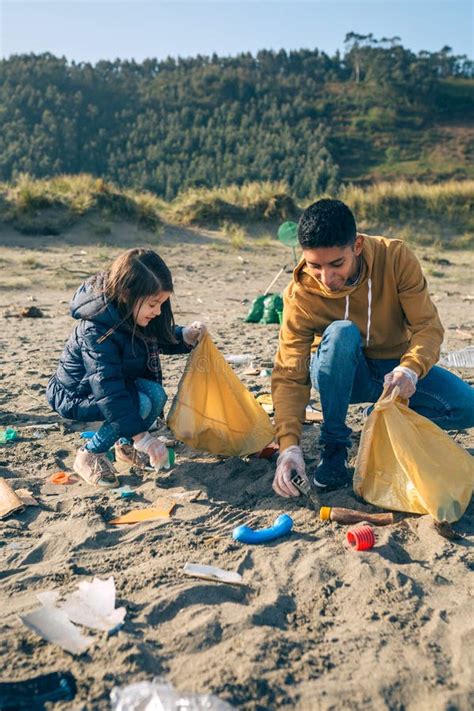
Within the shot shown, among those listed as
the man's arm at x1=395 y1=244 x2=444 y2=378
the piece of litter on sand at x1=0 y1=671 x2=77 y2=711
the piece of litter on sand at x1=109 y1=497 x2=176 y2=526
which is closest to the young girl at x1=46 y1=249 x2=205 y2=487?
the piece of litter on sand at x1=109 y1=497 x2=176 y2=526

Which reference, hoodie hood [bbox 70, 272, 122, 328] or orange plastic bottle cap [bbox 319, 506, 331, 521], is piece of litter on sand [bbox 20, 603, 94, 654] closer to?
orange plastic bottle cap [bbox 319, 506, 331, 521]

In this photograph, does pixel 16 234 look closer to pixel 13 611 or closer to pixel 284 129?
pixel 13 611

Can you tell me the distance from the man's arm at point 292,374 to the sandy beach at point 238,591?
0.32 meters

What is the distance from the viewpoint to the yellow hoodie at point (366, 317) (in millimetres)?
3168

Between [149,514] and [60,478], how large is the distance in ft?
2.03

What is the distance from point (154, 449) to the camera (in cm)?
329

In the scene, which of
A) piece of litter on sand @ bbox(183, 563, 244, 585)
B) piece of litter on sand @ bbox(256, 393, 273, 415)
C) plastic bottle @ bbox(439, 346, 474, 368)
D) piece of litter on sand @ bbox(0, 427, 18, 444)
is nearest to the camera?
piece of litter on sand @ bbox(183, 563, 244, 585)

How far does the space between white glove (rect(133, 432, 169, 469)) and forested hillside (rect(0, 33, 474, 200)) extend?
91.7ft

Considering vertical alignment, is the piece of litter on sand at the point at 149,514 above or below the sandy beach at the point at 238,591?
below

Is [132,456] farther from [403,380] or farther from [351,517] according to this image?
[403,380]

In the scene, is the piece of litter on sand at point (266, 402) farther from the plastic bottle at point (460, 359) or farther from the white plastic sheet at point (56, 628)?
the white plastic sheet at point (56, 628)

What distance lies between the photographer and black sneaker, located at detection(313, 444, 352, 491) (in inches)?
125

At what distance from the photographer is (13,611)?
2.30 meters

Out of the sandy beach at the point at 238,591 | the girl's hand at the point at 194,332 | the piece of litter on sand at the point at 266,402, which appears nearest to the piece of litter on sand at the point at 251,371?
the piece of litter on sand at the point at 266,402
